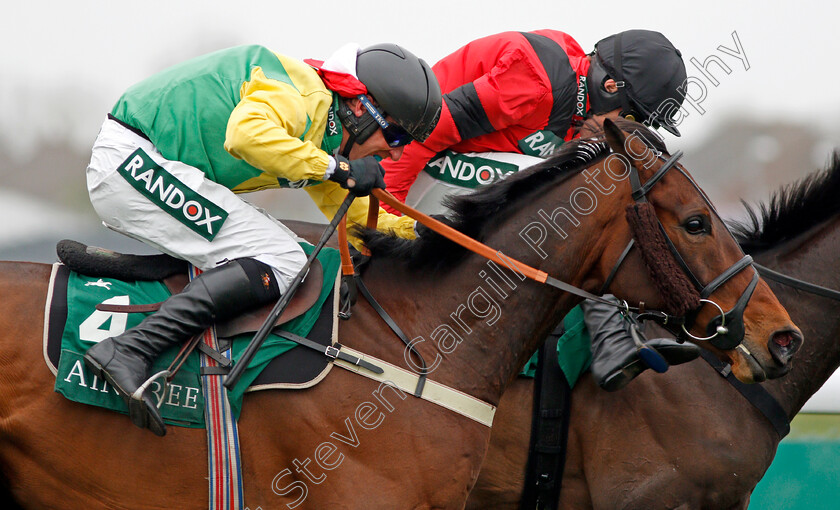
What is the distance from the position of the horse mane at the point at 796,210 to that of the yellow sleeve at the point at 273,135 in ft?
7.52

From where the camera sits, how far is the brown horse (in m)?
3.42

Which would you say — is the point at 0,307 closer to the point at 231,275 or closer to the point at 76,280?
the point at 76,280

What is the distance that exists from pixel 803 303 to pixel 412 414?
206cm

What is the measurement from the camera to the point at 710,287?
2670mm

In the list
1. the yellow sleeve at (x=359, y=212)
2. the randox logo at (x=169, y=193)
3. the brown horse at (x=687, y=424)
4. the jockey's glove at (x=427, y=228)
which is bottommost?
the brown horse at (x=687, y=424)

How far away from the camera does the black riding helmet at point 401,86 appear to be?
9.27ft

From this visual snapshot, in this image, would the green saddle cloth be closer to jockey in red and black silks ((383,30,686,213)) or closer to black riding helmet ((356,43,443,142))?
jockey in red and black silks ((383,30,686,213))

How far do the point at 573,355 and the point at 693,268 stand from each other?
3.22 ft

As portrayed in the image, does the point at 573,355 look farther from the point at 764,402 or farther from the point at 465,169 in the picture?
the point at 465,169

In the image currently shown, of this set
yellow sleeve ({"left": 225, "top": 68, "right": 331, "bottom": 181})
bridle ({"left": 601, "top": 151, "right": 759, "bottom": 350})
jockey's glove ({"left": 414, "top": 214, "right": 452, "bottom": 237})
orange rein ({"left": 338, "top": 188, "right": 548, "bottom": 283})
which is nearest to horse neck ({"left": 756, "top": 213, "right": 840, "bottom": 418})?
bridle ({"left": 601, "top": 151, "right": 759, "bottom": 350})

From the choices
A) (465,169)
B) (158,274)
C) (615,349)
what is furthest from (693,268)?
(158,274)

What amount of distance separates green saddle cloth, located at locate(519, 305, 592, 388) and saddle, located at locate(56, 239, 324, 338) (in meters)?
1.26

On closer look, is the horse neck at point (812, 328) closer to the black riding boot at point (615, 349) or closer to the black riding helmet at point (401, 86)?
the black riding boot at point (615, 349)

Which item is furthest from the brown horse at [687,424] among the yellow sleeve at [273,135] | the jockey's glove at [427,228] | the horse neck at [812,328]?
the yellow sleeve at [273,135]
